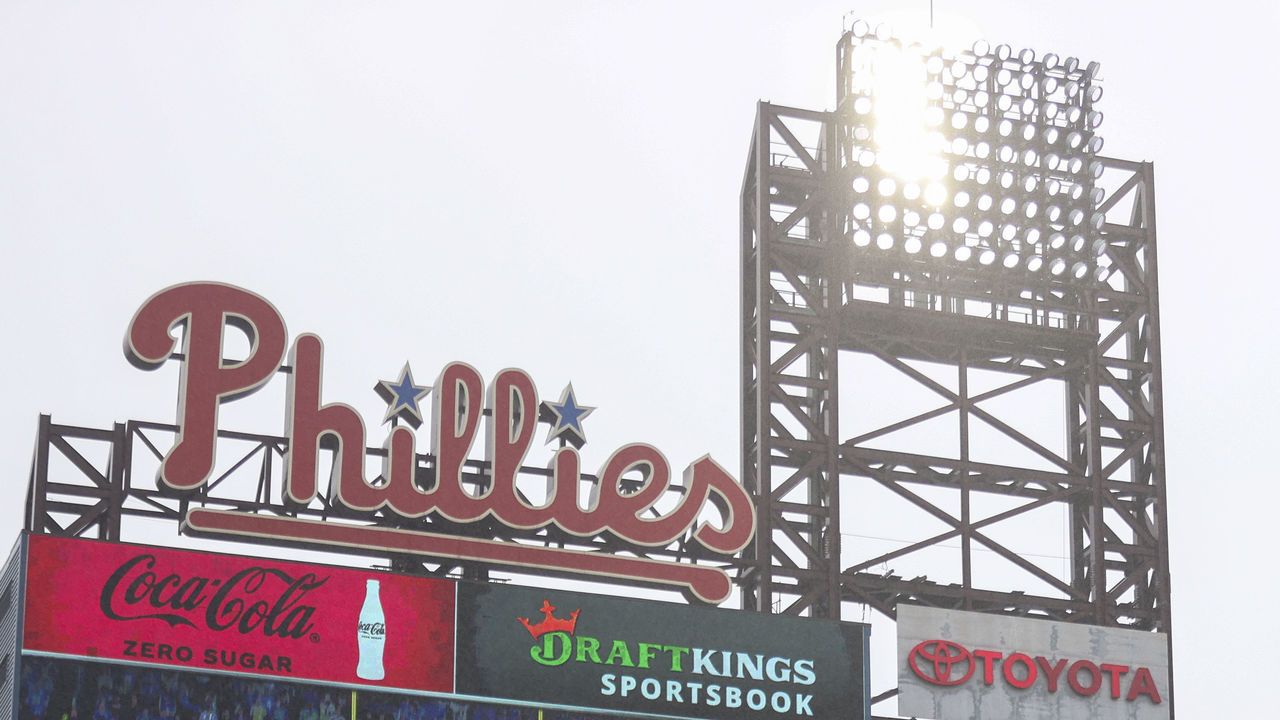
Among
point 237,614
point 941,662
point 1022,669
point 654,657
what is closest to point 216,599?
point 237,614

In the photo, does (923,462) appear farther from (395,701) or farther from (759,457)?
(395,701)

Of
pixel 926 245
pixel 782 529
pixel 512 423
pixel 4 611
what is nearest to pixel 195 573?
pixel 4 611

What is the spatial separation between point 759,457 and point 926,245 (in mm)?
5618

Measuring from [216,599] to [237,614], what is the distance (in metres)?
0.39

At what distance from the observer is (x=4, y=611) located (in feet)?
148

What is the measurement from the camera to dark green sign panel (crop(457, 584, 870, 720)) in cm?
4691

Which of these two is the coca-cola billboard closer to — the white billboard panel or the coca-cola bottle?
the coca-cola bottle

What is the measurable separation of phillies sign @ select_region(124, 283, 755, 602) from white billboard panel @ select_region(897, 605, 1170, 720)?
401cm

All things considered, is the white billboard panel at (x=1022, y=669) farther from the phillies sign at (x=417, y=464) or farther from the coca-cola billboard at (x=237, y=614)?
the coca-cola billboard at (x=237, y=614)

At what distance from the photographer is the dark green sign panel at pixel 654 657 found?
46906 millimetres

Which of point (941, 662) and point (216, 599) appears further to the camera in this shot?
A: point (941, 662)

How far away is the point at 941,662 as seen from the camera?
51.5m

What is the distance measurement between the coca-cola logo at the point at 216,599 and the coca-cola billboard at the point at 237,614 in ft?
0.05

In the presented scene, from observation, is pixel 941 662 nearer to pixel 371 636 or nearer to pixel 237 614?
pixel 371 636
